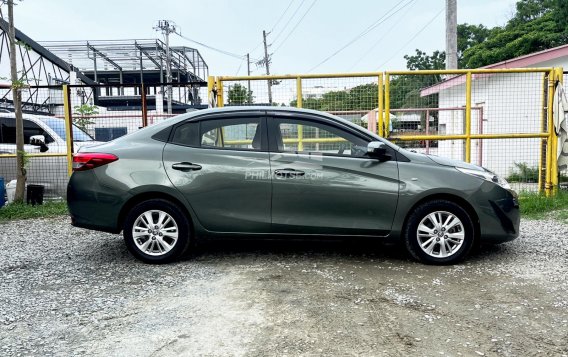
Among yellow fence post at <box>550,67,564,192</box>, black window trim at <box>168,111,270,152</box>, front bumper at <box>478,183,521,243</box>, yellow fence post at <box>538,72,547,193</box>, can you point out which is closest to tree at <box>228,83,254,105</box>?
black window trim at <box>168,111,270,152</box>

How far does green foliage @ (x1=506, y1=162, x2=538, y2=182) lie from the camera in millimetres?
8711

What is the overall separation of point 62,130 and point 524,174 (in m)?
9.24

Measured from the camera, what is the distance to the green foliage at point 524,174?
8.71 meters

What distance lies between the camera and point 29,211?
8375mm

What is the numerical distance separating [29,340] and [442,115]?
9097 mm

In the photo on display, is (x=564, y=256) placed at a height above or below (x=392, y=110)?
below

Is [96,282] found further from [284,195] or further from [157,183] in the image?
[284,195]

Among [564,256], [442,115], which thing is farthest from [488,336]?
[442,115]

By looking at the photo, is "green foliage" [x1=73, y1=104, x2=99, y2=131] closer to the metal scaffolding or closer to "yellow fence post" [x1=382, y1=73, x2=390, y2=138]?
"yellow fence post" [x1=382, y1=73, x2=390, y2=138]

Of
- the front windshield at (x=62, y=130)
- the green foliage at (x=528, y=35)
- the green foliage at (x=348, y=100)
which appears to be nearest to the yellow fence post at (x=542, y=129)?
the green foliage at (x=348, y=100)

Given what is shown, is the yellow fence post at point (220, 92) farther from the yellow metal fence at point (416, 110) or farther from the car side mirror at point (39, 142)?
the car side mirror at point (39, 142)

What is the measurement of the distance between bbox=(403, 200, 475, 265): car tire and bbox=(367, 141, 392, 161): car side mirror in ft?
2.06

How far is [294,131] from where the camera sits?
520 cm

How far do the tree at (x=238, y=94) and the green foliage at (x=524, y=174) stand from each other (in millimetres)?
4902
